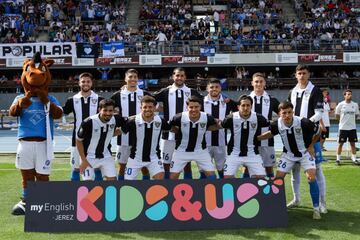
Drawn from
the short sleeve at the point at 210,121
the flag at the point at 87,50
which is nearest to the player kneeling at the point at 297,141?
the short sleeve at the point at 210,121

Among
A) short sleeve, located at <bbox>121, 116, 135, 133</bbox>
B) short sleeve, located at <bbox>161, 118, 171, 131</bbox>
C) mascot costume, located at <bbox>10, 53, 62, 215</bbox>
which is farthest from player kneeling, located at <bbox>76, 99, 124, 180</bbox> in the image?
short sleeve, located at <bbox>161, 118, 171, 131</bbox>

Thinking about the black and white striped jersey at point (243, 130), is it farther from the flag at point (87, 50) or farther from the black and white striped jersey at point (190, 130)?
the flag at point (87, 50)

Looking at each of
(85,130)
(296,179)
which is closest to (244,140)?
(296,179)

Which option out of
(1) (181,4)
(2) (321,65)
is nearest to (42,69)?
(2) (321,65)

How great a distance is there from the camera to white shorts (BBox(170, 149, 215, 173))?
7.21 m

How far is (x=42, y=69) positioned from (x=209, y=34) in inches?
834

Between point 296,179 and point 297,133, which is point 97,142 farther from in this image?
point 296,179

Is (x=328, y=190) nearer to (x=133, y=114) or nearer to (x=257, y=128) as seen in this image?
(x=257, y=128)

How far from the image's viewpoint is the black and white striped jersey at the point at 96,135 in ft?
22.9

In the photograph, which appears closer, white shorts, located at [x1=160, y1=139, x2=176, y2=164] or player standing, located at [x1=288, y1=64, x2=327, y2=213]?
player standing, located at [x1=288, y1=64, x2=327, y2=213]

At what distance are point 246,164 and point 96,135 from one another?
6.78ft

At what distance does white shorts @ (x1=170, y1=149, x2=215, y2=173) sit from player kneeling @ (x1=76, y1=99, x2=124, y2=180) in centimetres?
84

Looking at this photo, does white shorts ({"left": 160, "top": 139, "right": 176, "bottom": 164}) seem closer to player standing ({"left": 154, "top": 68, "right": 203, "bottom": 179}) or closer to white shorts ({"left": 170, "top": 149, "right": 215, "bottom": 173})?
player standing ({"left": 154, "top": 68, "right": 203, "bottom": 179})

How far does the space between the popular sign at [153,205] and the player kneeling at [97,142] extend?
74cm
